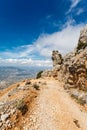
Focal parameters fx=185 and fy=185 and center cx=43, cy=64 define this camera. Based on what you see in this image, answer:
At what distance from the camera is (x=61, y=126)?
26656 mm

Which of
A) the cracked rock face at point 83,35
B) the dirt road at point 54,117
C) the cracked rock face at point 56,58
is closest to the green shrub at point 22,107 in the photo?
the dirt road at point 54,117

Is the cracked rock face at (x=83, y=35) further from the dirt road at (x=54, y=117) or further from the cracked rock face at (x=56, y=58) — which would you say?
the dirt road at (x=54, y=117)

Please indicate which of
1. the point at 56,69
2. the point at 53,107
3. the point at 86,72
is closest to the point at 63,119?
the point at 53,107

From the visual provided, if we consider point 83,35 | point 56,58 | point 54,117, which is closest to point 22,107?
point 54,117

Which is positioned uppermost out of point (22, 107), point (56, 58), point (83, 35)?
point (83, 35)

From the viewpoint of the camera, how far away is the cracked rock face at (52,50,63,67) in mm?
84250

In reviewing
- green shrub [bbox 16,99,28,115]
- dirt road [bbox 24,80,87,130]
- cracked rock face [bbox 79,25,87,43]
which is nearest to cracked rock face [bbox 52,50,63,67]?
cracked rock face [bbox 79,25,87,43]

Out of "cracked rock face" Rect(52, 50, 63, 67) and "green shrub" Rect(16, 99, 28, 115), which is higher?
"cracked rock face" Rect(52, 50, 63, 67)

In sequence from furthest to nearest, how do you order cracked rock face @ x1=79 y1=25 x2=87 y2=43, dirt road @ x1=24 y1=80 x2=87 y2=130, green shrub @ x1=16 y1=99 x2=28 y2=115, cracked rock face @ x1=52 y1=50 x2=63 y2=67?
cracked rock face @ x1=52 y1=50 x2=63 y2=67
cracked rock face @ x1=79 y1=25 x2=87 y2=43
green shrub @ x1=16 y1=99 x2=28 y2=115
dirt road @ x1=24 y1=80 x2=87 y2=130

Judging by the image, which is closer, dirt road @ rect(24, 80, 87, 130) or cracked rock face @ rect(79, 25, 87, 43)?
dirt road @ rect(24, 80, 87, 130)

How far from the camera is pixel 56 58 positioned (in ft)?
283

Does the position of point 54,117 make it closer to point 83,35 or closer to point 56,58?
point 83,35

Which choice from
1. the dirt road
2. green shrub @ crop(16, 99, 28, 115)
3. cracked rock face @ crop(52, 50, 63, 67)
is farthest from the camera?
cracked rock face @ crop(52, 50, 63, 67)

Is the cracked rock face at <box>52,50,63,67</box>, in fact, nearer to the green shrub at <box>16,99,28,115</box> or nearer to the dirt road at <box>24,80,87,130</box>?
the dirt road at <box>24,80,87,130</box>
